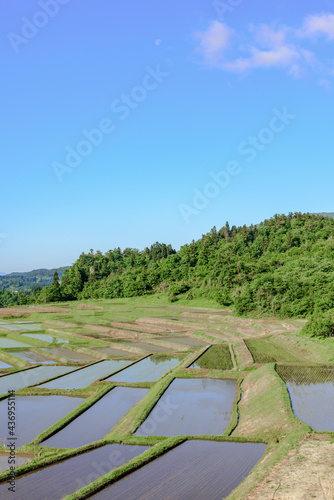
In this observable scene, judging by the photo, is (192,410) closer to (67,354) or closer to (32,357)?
(67,354)

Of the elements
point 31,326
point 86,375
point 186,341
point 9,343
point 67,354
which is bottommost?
point 186,341

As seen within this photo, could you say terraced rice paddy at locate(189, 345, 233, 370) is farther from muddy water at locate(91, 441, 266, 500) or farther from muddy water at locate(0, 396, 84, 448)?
muddy water at locate(91, 441, 266, 500)

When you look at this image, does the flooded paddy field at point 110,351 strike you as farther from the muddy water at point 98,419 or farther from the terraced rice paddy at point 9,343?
the muddy water at point 98,419

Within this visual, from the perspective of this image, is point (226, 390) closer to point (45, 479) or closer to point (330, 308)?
point (45, 479)

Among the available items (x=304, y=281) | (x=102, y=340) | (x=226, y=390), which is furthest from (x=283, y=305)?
(x=226, y=390)

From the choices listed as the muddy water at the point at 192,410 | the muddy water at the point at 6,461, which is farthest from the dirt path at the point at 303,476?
the muddy water at the point at 6,461

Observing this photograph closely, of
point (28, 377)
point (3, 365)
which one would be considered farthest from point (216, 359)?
point (3, 365)
